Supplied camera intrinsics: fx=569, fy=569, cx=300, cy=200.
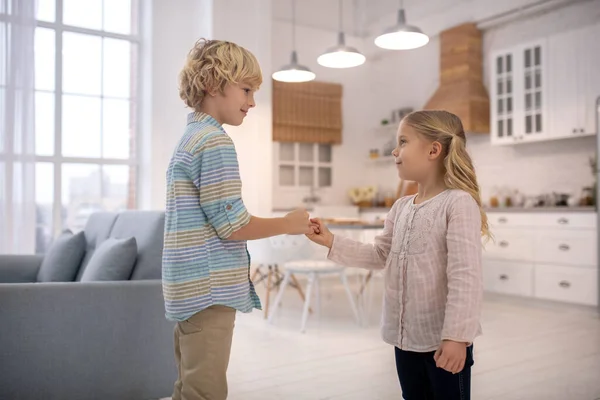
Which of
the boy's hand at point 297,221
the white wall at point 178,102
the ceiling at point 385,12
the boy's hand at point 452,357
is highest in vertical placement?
the ceiling at point 385,12

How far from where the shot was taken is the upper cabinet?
5504 mm

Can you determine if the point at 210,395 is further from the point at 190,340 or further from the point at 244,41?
the point at 244,41

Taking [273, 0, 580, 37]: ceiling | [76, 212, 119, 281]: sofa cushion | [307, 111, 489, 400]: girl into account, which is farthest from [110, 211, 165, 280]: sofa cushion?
[273, 0, 580, 37]: ceiling

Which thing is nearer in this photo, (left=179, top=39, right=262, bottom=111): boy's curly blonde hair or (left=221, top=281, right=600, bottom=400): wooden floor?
(left=179, top=39, right=262, bottom=111): boy's curly blonde hair

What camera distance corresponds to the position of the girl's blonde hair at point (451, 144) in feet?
4.63

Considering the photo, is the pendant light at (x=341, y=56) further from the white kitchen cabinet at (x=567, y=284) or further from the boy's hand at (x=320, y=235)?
the boy's hand at (x=320, y=235)

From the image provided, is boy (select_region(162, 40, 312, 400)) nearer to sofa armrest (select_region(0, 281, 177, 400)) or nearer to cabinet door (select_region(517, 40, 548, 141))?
sofa armrest (select_region(0, 281, 177, 400))

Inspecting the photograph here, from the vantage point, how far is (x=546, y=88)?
18.9ft

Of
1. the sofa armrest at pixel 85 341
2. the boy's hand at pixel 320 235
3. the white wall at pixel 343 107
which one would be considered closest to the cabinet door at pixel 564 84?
the white wall at pixel 343 107

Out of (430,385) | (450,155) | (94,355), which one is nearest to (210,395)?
(430,385)

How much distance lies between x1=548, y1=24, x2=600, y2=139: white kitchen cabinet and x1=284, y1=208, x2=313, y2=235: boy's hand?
16.0 feet

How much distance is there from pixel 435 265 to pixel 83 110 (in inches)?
225

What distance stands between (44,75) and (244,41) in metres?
2.16

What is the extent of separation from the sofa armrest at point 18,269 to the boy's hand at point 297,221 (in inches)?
109
